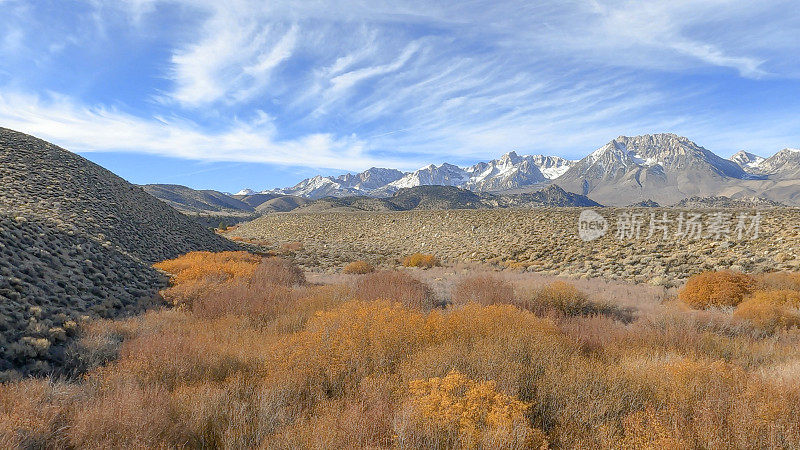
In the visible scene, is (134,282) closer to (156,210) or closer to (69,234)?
(69,234)

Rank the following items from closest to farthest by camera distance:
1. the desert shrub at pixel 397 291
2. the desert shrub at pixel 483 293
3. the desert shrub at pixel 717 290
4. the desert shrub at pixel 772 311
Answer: the desert shrub at pixel 772 311, the desert shrub at pixel 397 291, the desert shrub at pixel 483 293, the desert shrub at pixel 717 290

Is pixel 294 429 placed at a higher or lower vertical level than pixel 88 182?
lower

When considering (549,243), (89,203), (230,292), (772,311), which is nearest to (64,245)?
(230,292)

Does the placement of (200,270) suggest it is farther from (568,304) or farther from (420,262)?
(568,304)

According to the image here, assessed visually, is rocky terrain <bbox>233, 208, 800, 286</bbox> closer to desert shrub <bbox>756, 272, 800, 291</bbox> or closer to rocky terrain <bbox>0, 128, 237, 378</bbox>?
desert shrub <bbox>756, 272, 800, 291</bbox>

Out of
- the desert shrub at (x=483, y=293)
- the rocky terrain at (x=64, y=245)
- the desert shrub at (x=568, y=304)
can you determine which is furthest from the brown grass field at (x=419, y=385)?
the desert shrub at (x=483, y=293)

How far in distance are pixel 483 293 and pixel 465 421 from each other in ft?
24.0

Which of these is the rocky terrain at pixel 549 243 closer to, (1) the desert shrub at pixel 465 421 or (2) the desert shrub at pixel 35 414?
(1) the desert shrub at pixel 465 421

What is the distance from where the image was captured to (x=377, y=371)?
5266mm

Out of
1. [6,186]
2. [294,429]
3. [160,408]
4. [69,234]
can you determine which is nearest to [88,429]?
[160,408]

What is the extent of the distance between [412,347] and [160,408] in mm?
3545

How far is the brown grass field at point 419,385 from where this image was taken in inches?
144

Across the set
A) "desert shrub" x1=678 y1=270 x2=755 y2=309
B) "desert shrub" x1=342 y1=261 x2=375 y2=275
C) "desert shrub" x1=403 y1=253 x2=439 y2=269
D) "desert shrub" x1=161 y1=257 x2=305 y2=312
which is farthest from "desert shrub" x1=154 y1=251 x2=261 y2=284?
"desert shrub" x1=678 y1=270 x2=755 y2=309

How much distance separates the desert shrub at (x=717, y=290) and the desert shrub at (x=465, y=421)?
10.3 m
